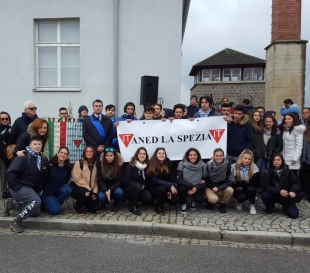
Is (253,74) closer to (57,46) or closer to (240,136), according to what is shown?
(57,46)

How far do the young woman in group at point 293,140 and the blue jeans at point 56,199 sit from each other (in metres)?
4.32

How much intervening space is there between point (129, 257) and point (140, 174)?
200 centimetres

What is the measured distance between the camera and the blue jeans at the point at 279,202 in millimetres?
5809

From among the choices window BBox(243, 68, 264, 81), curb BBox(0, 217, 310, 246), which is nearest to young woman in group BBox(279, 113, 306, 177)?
curb BBox(0, 217, 310, 246)

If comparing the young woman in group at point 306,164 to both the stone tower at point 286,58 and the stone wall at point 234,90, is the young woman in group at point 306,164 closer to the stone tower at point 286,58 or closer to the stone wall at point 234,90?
the stone tower at point 286,58

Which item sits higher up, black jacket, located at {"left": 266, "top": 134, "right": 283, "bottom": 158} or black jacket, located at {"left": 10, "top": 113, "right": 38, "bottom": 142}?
black jacket, located at {"left": 10, "top": 113, "right": 38, "bottom": 142}

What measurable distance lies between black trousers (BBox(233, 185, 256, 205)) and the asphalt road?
1.53 meters

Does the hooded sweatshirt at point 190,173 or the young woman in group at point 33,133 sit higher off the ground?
the young woman in group at point 33,133

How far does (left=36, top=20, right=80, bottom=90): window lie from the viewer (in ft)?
32.7

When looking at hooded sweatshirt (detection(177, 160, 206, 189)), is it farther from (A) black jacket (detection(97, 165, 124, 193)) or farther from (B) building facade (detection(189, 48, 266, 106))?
(B) building facade (detection(189, 48, 266, 106))

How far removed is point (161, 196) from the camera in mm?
6004

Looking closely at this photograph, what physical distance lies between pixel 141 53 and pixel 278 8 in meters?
9.03

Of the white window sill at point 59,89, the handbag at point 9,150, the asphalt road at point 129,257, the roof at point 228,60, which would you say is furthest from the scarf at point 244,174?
the roof at point 228,60

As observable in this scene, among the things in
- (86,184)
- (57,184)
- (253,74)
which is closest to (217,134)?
(86,184)
